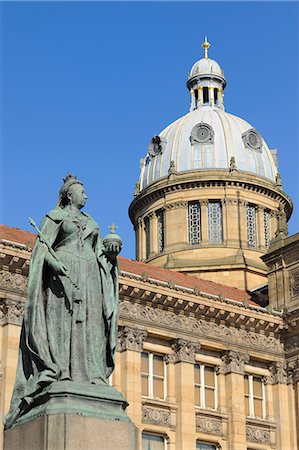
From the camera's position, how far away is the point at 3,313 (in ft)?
124

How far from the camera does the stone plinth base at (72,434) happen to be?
1052 cm

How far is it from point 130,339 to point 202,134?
24.8m

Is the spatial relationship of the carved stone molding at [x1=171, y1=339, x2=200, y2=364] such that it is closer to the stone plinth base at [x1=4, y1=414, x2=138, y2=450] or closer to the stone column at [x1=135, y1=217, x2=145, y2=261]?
the stone column at [x1=135, y1=217, x2=145, y2=261]

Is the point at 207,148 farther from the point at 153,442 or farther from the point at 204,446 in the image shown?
the point at 153,442

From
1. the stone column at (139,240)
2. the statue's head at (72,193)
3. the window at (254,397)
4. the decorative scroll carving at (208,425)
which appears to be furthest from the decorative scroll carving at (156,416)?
the statue's head at (72,193)

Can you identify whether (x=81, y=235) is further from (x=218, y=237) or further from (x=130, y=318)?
(x=218, y=237)

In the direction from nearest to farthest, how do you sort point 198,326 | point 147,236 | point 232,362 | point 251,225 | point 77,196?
1. point 77,196
2. point 198,326
3. point 232,362
4. point 251,225
5. point 147,236

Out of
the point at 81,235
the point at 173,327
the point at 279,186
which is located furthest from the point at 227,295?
the point at 81,235

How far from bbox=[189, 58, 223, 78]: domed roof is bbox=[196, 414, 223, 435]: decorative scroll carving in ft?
103

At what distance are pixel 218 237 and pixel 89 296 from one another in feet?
158

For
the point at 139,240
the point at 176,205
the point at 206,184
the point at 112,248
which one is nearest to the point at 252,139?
the point at 206,184

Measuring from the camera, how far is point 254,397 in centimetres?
4594

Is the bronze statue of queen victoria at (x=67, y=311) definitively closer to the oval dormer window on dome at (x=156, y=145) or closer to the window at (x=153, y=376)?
the window at (x=153, y=376)

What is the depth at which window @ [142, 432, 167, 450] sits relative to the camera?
41.2 meters
